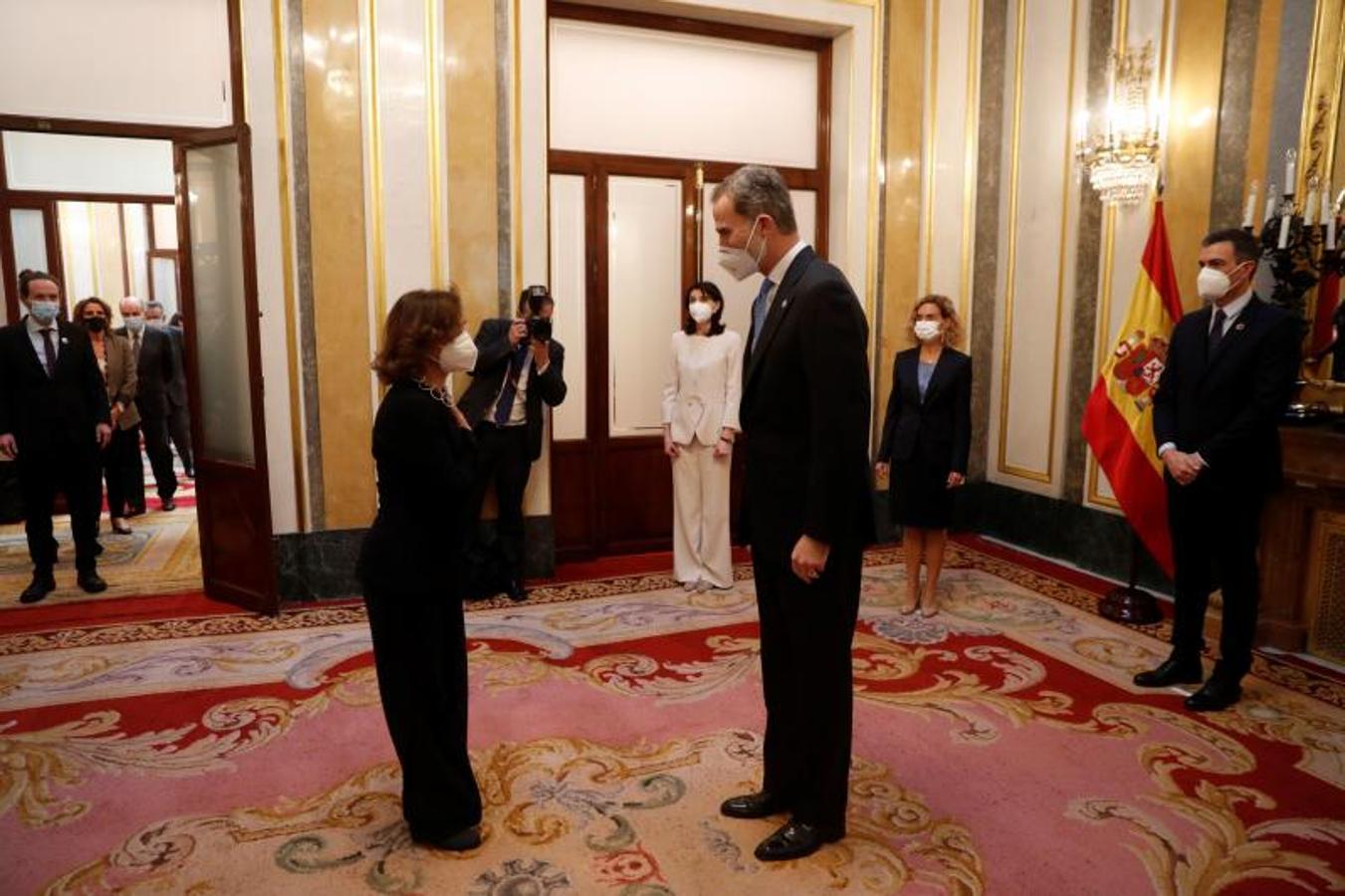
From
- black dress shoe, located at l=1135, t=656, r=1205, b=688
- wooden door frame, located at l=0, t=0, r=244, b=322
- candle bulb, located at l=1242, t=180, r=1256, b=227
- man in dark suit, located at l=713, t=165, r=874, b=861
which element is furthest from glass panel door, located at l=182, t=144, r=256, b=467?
candle bulb, located at l=1242, t=180, r=1256, b=227

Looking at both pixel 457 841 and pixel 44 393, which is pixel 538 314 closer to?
pixel 44 393

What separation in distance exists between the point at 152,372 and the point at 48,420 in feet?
7.50

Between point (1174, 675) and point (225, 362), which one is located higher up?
point (225, 362)

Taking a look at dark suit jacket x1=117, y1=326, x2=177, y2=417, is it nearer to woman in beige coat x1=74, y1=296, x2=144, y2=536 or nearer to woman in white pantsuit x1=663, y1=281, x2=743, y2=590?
woman in beige coat x1=74, y1=296, x2=144, y2=536

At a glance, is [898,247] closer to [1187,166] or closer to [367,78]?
[1187,166]

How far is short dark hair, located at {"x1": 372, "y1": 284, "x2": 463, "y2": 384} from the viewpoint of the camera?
2258 millimetres

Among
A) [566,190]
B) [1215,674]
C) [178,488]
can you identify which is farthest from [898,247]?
[178,488]

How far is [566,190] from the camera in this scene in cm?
521

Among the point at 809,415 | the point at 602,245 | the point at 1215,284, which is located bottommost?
the point at 809,415

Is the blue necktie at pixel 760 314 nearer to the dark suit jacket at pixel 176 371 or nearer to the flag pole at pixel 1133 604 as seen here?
the flag pole at pixel 1133 604

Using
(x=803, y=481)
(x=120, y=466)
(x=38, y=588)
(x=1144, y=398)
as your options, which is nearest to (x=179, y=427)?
(x=120, y=466)

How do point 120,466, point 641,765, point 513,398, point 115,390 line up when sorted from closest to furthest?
point 641,765 < point 513,398 < point 115,390 < point 120,466

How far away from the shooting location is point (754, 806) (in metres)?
2.59

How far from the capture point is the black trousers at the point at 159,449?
670 cm
